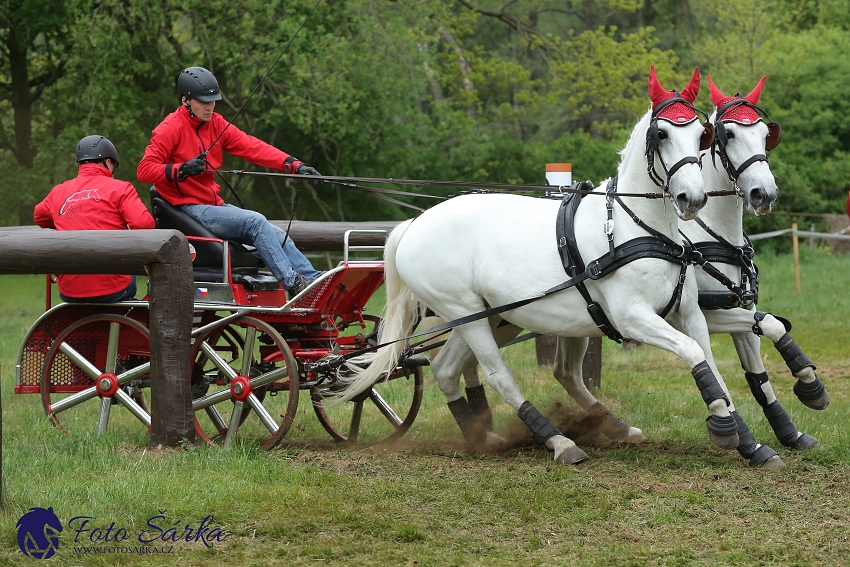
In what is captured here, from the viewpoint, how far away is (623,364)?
1019 cm

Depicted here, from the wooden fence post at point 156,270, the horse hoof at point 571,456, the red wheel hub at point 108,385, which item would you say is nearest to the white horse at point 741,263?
the horse hoof at point 571,456

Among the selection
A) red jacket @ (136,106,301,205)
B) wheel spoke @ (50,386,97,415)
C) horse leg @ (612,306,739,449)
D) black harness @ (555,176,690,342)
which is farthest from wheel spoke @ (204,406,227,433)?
horse leg @ (612,306,739,449)

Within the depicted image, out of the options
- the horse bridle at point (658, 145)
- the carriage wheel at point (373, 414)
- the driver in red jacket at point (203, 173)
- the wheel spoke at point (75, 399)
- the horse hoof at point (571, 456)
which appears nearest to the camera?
the horse bridle at point (658, 145)

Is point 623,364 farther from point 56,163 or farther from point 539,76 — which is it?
point 539,76

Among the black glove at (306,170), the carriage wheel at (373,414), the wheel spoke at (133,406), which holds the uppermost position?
the black glove at (306,170)

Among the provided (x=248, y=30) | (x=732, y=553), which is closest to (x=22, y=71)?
(x=248, y=30)

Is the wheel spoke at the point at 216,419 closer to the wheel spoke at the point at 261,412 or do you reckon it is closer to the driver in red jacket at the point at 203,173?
the wheel spoke at the point at 261,412

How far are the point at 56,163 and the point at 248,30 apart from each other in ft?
18.1

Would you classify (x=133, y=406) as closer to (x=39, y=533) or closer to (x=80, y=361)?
(x=80, y=361)

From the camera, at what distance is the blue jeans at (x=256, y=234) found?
642 centimetres

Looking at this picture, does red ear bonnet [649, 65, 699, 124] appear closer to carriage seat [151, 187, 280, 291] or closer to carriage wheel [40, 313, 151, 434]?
carriage seat [151, 187, 280, 291]

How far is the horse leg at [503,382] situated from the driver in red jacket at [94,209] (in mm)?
2158

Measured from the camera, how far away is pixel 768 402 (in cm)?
620

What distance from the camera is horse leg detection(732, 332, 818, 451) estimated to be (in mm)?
6156
